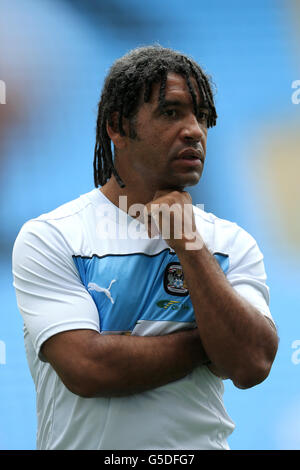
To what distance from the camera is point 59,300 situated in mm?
1315

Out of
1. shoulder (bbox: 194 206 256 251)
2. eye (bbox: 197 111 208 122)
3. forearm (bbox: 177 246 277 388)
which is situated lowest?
forearm (bbox: 177 246 277 388)

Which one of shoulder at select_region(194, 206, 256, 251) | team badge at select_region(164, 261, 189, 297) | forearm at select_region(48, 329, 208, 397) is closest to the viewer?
forearm at select_region(48, 329, 208, 397)

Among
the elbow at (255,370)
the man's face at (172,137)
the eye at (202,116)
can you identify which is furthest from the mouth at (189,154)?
the elbow at (255,370)

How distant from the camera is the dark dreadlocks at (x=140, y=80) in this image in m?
1.48

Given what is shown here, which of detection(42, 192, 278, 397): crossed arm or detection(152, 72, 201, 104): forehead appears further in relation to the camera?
detection(152, 72, 201, 104): forehead

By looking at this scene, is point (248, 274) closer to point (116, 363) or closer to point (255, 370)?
point (255, 370)

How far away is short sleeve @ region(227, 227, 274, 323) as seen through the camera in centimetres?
141

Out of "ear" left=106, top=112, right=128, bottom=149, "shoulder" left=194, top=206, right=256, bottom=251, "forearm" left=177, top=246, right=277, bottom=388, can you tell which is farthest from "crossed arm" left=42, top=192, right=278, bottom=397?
"ear" left=106, top=112, right=128, bottom=149

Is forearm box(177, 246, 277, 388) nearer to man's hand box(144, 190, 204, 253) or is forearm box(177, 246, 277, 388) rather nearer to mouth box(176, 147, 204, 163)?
man's hand box(144, 190, 204, 253)

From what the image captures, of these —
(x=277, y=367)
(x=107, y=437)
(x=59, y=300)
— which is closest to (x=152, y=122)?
(x=59, y=300)

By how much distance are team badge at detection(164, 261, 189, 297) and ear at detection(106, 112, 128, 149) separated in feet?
1.25

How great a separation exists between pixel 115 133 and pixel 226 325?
63cm

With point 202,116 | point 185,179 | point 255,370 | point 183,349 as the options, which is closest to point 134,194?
point 185,179

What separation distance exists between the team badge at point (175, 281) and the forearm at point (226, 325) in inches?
3.2
